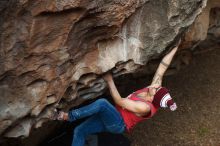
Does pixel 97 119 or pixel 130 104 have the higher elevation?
pixel 130 104

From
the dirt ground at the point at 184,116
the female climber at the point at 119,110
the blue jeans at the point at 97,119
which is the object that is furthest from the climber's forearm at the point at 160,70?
the dirt ground at the point at 184,116

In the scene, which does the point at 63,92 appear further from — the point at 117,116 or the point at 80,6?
the point at 80,6

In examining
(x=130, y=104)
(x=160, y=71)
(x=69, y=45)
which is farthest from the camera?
(x=160, y=71)

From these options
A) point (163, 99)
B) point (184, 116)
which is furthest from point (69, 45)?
point (184, 116)

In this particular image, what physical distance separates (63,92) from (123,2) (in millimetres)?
1121

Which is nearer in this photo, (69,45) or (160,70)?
(69,45)

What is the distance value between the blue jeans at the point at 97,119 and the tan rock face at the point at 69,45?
28 cm

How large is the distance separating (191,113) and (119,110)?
A: 2.68 metres

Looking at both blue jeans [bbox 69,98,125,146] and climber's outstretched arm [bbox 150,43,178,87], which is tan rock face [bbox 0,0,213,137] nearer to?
climber's outstretched arm [bbox 150,43,178,87]

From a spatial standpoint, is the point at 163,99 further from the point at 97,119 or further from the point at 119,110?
the point at 97,119

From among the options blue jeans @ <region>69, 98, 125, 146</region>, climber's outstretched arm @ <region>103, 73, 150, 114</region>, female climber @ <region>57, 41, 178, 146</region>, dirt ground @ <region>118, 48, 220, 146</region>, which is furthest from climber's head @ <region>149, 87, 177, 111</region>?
dirt ground @ <region>118, 48, 220, 146</region>

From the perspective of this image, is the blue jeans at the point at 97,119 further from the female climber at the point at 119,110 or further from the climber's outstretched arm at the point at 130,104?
the climber's outstretched arm at the point at 130,104

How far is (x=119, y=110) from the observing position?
500cm

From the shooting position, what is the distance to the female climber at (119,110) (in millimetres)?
4707
